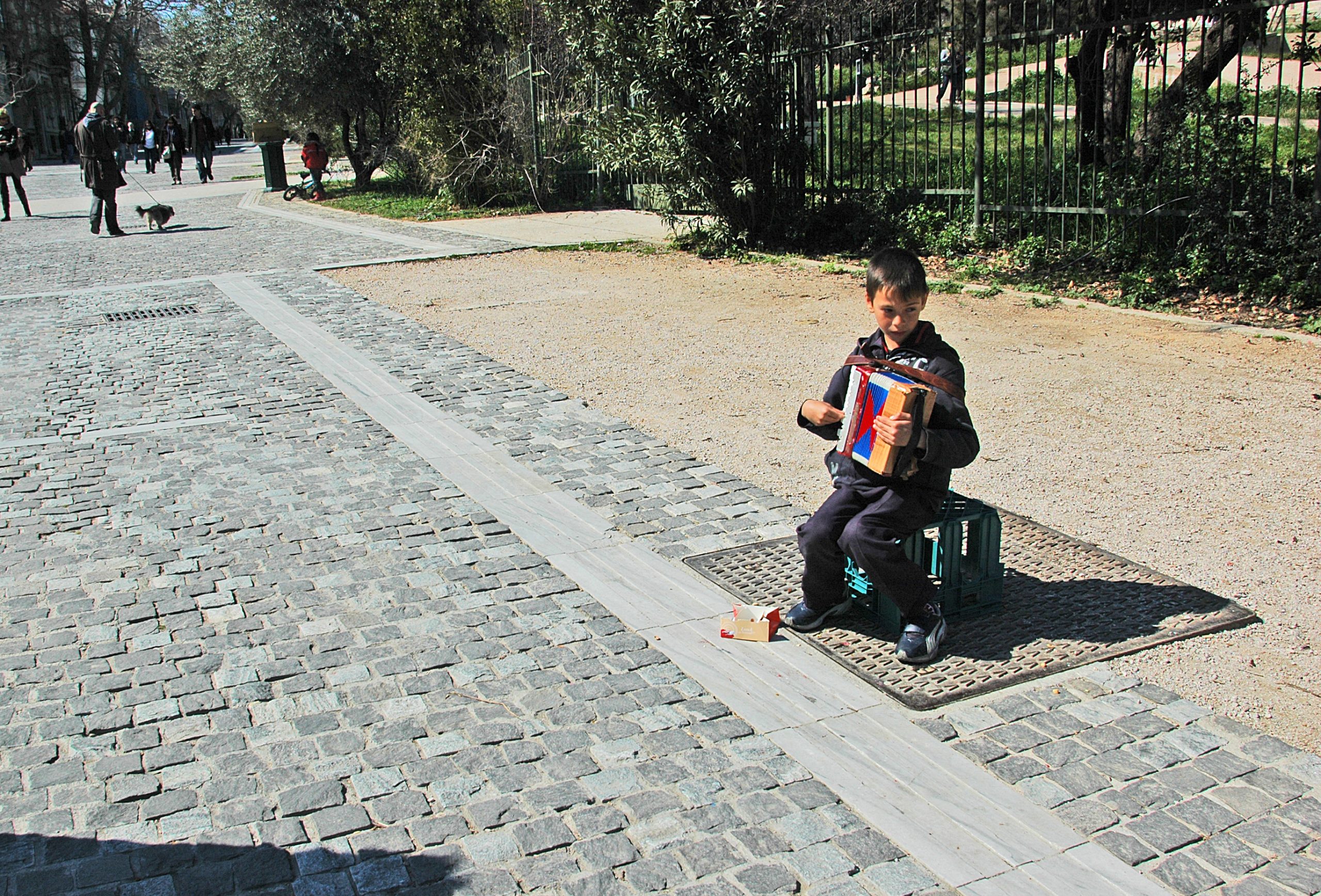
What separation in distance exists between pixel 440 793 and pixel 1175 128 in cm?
872

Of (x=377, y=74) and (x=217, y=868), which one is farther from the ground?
(x=377, y=74)

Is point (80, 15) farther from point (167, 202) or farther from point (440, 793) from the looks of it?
point (440, 793)

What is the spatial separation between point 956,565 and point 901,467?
0.52 metres

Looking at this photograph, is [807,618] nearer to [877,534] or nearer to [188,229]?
[877,534]

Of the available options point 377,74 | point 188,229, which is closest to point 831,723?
point 188,229

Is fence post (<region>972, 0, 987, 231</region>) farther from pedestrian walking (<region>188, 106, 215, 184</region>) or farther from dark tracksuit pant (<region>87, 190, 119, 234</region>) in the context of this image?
pedestrian walking (<region>188, 106, 215, 184</region>)

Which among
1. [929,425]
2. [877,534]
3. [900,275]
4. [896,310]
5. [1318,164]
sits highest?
[1318,164]

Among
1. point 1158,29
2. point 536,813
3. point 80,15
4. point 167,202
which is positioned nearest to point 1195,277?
point 1158,29

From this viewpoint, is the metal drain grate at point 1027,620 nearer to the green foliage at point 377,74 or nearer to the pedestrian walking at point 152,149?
the green foliage at point 377,74

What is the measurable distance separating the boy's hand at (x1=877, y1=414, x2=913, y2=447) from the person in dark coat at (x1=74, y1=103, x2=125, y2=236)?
17173 mm

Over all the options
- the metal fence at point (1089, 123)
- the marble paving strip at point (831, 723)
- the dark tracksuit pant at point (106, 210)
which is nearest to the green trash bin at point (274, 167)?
the dark tracksuit pant at point (106, 210)

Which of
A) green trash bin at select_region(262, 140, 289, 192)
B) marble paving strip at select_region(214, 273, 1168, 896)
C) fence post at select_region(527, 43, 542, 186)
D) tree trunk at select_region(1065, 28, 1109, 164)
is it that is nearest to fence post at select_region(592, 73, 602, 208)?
fence post at select_region(527, 43, 542, 186)

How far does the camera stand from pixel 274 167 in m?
28.0

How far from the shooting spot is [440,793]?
3035mm
